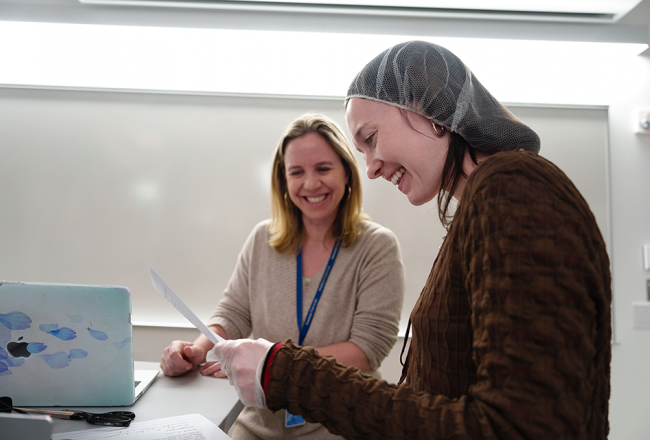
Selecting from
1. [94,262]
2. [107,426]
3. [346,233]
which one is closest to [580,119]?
[346,233]

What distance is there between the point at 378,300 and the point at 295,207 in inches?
21.2

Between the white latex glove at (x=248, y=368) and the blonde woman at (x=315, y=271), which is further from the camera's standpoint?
the blonde woman at (x=315, y=271)

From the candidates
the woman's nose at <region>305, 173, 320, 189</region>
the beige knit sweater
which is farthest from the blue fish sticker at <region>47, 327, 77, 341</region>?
the woman's nose at <region>305, 173, 320, 189</region>

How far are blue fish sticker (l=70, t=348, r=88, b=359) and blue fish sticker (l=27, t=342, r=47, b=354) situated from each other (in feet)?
0.19

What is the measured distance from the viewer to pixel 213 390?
3.61 ft

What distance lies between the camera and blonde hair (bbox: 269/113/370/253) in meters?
1.64

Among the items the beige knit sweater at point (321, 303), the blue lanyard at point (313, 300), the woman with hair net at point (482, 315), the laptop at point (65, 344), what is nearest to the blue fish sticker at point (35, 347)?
the laptop at point (65, 344)

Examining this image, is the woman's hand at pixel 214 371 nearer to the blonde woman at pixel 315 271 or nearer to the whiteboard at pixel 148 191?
the blonde woman at pixel 315 271

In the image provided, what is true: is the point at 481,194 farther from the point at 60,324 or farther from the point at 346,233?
the point at 346,233

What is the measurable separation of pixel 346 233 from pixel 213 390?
2.51 feet

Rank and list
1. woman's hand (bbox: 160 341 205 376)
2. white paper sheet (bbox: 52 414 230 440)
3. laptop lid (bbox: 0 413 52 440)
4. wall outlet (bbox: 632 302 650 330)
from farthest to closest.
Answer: wall outlet (bbox: 632 302 650 330)
woman's hand (bbox: 160 341 205 376)
white paper sheet (bbox: 52 414 230 440)
laptop lid (bbox: 0 413 52 440)

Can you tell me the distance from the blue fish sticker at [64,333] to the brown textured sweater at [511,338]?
0.52 meters

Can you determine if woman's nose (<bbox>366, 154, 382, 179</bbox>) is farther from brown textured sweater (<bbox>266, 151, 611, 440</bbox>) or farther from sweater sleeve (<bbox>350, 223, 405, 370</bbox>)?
sweater sleeve (<bbox>350, 223, 405, 370</bbox>)

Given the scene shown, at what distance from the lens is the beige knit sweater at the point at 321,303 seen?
4.77 ft
